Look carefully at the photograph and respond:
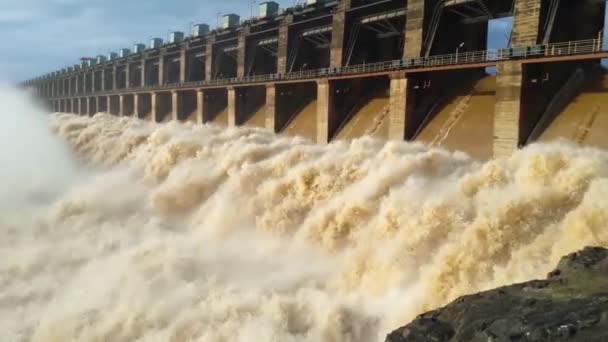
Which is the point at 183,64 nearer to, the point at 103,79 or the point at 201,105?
the point at 201,105

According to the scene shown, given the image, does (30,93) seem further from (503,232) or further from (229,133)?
(503,232)

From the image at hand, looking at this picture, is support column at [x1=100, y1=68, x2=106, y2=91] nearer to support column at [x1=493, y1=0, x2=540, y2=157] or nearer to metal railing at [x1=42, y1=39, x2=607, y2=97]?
metal railing at [x1=42, y1=39, x2=607, y2=97]

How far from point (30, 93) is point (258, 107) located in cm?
9300

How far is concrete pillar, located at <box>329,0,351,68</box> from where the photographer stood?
29078mm

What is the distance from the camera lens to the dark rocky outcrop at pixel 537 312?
6723 millimetres

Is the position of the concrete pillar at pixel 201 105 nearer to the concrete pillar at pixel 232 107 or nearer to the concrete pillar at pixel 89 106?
the concrete pillar at pixel 232 107

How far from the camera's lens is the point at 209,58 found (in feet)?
144

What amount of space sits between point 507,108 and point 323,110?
12.1m

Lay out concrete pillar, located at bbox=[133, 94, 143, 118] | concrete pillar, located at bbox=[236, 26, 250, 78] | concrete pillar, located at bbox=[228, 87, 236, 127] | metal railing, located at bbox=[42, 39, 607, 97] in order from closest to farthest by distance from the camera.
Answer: metal railing, located at bbox=[42, 39, 607, 97]
concrete pillar, located at bbox=[228, 87, 236, 127]
concrete pillar, located at bbox=[236, 26, 250, 78]
concrete pillar, located at bbox=[133, 94, 143, 118]

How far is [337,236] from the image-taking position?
16562 millimetres

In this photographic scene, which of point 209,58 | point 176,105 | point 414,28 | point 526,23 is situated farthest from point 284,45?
point 526,23

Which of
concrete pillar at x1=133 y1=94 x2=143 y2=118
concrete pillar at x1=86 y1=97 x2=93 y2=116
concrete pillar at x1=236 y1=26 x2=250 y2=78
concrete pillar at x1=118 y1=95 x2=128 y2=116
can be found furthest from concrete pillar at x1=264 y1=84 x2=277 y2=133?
concrete pillar at x1=86 y1=97 x2=93 y2=116

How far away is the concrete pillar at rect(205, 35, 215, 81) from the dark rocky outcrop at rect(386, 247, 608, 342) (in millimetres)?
38326

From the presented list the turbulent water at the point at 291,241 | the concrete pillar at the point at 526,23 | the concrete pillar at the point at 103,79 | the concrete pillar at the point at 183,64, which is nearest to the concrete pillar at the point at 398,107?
the turbulent water at the point at 291,241
